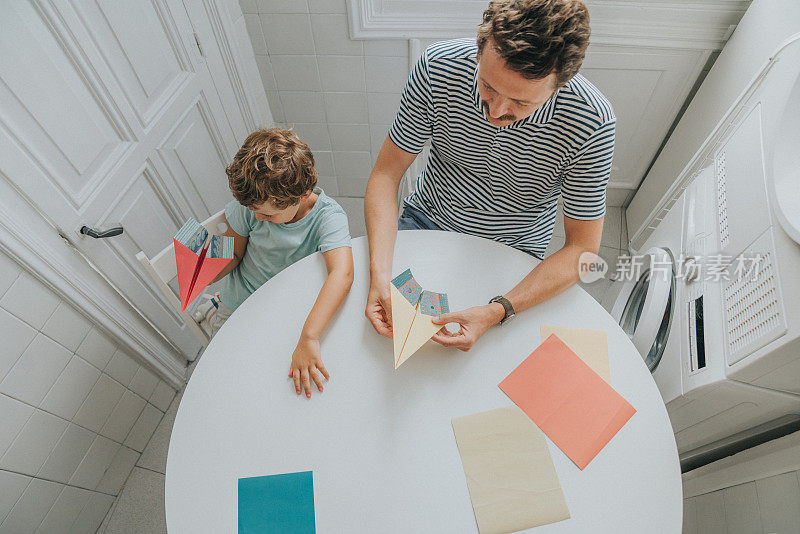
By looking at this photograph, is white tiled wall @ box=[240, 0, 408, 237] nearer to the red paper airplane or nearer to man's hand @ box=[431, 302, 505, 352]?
the red paper airplane

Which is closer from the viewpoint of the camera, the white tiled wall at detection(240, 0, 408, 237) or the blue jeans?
the blue jeans

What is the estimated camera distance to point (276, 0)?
168cm

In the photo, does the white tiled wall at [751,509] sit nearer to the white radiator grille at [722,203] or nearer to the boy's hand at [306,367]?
the white radiator grille at [722,203]

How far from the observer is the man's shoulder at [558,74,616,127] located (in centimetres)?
101

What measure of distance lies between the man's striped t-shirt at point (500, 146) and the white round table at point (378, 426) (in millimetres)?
285

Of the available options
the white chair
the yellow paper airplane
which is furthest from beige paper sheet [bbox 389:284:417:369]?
the white chair

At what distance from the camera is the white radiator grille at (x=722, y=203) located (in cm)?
114

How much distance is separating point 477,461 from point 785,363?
0.63 meters

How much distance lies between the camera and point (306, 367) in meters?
0.98

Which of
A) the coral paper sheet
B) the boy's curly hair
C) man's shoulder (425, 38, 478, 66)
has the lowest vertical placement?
the coral paper sheet

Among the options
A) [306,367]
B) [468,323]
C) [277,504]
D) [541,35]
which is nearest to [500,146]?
[541,35]

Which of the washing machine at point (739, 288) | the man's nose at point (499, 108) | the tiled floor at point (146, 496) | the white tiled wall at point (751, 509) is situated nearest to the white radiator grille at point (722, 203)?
the washing machine at point (739, 288)

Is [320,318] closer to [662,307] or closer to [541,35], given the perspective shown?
[541,35]

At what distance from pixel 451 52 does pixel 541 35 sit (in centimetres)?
34
